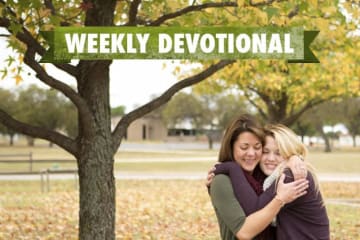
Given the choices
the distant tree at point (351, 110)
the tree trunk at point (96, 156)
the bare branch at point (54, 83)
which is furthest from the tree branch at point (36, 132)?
the distant tree at point (351, 110)

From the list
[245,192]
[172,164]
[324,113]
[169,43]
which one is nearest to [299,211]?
[245,192]

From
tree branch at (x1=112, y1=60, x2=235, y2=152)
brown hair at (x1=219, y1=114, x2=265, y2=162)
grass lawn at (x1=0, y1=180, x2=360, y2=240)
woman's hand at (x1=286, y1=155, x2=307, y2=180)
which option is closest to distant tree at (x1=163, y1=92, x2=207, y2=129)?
grass lawn at (x1=0, y1=180, x2=360, y2=240)

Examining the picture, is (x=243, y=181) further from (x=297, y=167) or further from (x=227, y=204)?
(x=297, y=167)

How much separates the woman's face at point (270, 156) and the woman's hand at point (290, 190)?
30 cm

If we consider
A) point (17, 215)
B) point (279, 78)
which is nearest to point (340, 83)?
point (279, 78)

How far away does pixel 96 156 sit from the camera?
7.83 metres

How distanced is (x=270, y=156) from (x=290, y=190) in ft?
1.34

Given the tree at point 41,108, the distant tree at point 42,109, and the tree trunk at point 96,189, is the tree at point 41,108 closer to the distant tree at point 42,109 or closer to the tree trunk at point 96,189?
the distant tree at point 42,109

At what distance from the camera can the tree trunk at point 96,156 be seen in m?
7.82

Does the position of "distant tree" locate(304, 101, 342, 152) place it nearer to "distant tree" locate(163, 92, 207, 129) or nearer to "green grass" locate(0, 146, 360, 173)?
"distant tree" locate(163, 92, 207, 129)

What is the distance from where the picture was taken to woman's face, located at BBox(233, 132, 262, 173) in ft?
11.7

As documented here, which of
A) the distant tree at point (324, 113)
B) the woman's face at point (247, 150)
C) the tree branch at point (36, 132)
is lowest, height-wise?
the woman's face at point (247, 150)

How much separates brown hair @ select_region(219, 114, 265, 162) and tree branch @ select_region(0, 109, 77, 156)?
15.0 ft

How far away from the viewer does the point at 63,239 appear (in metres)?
9.93
